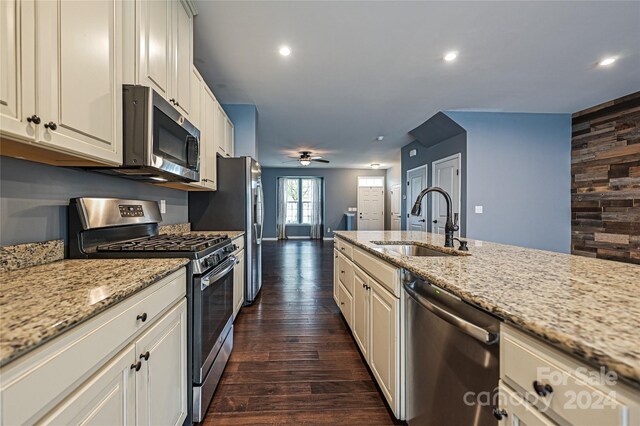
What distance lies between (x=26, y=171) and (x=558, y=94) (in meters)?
5.27

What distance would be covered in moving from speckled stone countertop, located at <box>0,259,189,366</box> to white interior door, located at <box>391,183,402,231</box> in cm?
857

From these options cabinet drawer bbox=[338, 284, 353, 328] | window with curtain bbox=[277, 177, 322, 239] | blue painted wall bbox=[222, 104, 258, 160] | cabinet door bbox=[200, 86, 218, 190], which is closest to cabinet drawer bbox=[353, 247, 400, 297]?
cabinet drawer bbox=[338, 284, 353, 328]

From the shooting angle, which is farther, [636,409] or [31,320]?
[31,320]

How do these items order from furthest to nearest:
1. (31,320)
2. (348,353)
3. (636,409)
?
(348,353) < (31,320) < (636,409)

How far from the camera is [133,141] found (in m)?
1.43

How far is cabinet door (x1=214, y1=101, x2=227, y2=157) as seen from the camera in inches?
121

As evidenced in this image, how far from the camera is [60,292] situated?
0.85 m

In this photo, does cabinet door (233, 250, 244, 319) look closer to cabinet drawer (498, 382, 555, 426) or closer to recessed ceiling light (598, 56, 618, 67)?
cabinet drawer (498, 382, 555, 426)

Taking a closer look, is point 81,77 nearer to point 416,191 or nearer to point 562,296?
point 562,296

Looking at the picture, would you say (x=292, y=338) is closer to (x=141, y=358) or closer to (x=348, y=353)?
(x=348, y=353)

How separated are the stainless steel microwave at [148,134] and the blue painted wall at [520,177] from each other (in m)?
4.19

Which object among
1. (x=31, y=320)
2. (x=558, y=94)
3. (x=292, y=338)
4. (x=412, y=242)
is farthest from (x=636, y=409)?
(x=558, y=94)

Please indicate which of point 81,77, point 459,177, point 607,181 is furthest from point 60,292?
point 607,181

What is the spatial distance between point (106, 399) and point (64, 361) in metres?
0.24
